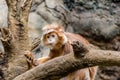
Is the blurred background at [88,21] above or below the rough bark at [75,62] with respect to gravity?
below

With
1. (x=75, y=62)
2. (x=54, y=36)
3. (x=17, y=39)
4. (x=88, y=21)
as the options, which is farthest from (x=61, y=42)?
(x=88, y=21)

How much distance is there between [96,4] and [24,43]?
10.0 feet

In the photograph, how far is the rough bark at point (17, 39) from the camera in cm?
404

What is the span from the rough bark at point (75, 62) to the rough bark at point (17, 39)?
91 cm

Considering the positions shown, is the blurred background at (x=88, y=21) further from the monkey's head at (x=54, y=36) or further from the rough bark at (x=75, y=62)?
the rough bark at (x=75, y=62)

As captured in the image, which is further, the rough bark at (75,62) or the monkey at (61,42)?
the monkey at (61,42)

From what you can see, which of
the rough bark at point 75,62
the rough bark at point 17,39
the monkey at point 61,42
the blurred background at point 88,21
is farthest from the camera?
the blurred background at point 88,21

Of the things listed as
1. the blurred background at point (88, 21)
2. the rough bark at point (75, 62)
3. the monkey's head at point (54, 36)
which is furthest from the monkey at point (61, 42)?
the blurred background at point (88, 21)

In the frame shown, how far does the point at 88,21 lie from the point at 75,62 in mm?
3708

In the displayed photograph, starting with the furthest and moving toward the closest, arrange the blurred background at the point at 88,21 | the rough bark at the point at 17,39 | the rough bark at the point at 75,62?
the blurred background at the point at 88,21, the rough bark at the point at 17,39, the rough bark at the point at 75,62

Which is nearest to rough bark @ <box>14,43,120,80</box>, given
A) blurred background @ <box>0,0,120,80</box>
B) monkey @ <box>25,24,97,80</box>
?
monkey @ <box>25,24,97,80</box>

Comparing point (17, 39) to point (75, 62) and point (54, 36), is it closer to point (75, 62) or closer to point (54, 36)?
point (54, 36)

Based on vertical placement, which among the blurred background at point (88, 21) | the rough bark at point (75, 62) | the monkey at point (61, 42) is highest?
the rough bark at point (75, 62)

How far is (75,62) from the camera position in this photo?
302 centimetres
